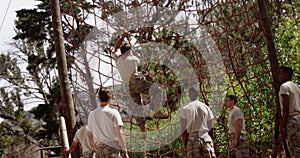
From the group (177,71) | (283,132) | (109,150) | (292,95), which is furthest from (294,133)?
(177,71)

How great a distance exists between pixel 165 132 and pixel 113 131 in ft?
17.9

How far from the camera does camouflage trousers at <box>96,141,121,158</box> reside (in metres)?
3.36

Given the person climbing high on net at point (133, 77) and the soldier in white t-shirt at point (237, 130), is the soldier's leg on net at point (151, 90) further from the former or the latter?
the soldier in white t-shirt at point (237, 130)

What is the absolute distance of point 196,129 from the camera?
12.9 ft

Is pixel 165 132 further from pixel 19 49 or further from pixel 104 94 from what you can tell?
pixel 19 49

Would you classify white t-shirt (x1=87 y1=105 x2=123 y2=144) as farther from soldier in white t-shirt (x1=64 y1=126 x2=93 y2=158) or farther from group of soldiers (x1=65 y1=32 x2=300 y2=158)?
soldier in white t-shirt (x1=64 y1=126 x2=93 y2=158)

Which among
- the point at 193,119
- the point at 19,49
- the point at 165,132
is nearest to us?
the point at 193,119

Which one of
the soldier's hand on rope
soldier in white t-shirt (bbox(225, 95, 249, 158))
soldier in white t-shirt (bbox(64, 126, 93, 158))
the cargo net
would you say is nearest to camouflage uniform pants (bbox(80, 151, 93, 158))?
soldier in white t-shirt (bbox(64, 126, 93, 158))

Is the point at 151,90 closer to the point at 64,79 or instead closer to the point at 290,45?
the point at 64,79

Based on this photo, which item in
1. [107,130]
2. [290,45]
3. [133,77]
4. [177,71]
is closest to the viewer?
[107,130]

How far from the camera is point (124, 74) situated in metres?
4.60

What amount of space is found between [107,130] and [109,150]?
15 cm

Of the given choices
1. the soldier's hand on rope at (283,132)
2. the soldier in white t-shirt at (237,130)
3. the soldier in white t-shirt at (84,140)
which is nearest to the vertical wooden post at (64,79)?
Answer: the soldier in white t-shirt at (84,140)

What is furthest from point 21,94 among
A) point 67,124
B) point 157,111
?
point 67,124
